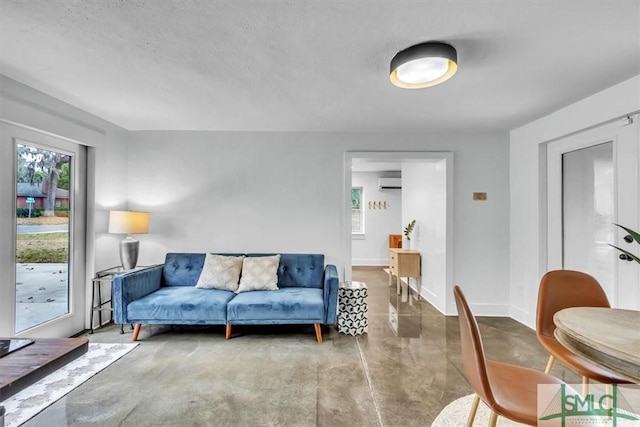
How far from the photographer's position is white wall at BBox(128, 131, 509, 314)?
3.79 meters

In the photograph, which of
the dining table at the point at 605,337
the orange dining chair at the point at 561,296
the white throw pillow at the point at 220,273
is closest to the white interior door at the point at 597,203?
the orange dining chair at the point at 561,296

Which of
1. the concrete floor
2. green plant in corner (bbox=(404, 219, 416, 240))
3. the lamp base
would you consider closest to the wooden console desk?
green plant in corner (bbox=(404, 219, 416, 240))

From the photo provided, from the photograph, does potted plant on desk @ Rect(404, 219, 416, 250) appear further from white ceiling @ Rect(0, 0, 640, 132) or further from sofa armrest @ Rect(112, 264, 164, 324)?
sofa armrest @ Rect(112, 264, 164, 324)

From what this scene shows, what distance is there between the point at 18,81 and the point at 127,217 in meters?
1.46

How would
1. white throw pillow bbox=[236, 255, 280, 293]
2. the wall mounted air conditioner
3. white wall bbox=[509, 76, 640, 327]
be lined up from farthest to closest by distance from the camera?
the wall mounted air conditioner, white throw pillow bbox=[236, 255, 280, 293], white wall bbox=[509, 76, 640, 327]

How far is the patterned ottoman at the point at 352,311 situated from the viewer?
3.12m

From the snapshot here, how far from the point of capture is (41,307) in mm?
2762

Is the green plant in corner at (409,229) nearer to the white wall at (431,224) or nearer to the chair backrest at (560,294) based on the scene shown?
the white wall at (431,224)

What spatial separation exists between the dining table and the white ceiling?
1580 millimetres

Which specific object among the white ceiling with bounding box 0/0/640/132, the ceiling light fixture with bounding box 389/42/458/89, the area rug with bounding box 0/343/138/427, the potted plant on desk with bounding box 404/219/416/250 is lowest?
the area rug with bounding box 0/343/138/427

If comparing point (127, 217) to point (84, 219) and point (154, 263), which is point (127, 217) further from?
point (154, 263)

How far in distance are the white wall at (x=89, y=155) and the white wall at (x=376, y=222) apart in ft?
17.1

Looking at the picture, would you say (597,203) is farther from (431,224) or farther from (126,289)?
(126,289)

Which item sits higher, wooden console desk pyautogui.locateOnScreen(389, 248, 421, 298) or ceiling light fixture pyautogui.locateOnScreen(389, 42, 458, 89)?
ceiling light fixture pyautogui.locateOnScreen(389, 42, 458, 89)
